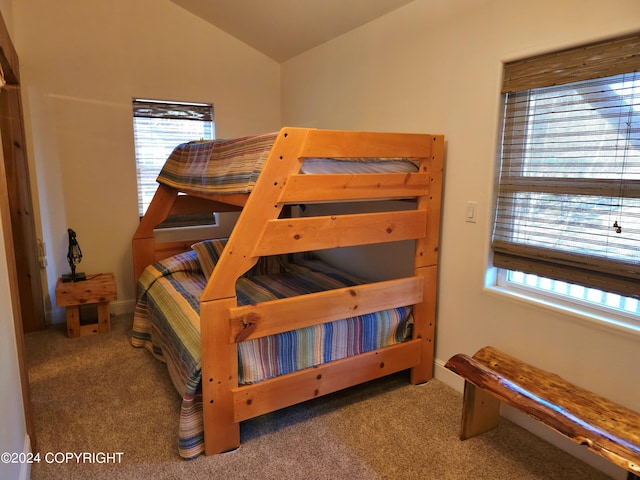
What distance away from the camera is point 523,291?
2119 millimetres

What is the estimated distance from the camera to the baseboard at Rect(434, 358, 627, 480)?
1.77 meters

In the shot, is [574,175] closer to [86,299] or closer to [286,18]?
[286,18]

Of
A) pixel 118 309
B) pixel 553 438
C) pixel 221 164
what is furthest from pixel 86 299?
pixel 553 438

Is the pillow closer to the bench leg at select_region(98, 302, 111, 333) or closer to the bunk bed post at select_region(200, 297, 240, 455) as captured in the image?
the bench leg at select_region(98, 302, 111, 333)

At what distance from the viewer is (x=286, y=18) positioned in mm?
3178

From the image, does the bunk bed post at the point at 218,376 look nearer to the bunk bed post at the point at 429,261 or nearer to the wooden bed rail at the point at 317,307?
the wooden bed rail at the point at 317,307

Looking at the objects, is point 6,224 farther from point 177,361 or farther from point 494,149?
point 494,149

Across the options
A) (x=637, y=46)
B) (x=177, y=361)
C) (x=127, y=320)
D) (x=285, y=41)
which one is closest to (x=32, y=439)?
(x=177, y=361)

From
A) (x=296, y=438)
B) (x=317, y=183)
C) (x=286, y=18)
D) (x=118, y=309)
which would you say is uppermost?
(x=286, y=18)

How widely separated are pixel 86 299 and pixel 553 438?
10.2 ft

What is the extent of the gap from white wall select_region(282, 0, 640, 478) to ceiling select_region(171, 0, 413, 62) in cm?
13

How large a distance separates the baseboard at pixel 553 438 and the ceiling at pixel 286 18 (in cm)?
233

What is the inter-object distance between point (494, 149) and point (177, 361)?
6.44ft

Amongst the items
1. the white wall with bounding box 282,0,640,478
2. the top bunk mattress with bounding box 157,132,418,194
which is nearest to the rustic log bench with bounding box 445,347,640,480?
the white wall with bounding box 282,0,640,478
